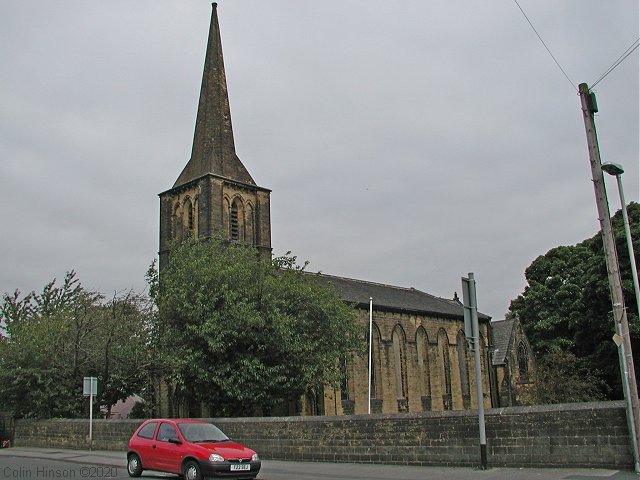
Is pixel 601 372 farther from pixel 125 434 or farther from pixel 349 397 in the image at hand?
pixel 125 434

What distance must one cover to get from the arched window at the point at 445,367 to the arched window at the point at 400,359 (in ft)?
14.7

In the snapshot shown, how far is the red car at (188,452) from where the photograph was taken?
13.2 meters

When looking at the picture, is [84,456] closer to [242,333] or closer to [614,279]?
[242,333]

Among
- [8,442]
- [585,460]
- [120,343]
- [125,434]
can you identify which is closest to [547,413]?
[585,460]

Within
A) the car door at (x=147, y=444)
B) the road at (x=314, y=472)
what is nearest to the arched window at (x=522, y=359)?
the road at (x=314, y=472)

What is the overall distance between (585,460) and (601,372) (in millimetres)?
23835

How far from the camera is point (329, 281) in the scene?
40.3 m

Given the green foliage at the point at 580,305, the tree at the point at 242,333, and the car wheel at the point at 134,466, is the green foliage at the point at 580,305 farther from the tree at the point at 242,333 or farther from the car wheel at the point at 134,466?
the car wheel at the point at 134,466

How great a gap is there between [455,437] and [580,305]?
24799 millimetres

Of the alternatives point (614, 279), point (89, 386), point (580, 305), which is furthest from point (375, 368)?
point (614, 279)

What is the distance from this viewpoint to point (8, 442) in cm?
2762

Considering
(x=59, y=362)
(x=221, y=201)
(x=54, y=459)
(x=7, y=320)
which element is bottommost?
(x=54, y=459)

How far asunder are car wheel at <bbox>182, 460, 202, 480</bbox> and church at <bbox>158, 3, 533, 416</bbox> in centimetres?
2269

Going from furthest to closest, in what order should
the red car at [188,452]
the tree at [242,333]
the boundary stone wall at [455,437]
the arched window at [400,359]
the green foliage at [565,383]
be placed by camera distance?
the arched window at [400,359], the green foliage at [565,383], the tree at [242,333], the red car at [188,452], the boundary stone wall at [455,437]
